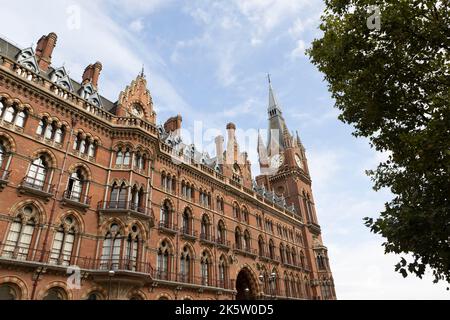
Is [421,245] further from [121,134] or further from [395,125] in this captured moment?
[121,134]

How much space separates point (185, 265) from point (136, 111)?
1454 centimetres

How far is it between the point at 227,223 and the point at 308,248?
760 inches

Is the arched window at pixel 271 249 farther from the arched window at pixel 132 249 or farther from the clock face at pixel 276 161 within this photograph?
the arched window at pixel 132 249

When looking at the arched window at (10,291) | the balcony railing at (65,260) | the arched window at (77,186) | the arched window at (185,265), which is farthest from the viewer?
the arched window at (185,265)

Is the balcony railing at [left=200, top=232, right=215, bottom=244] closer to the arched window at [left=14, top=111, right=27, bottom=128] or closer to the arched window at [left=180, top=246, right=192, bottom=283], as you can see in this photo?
the arched window at [left=180, top=246, right=192, bottom=283]

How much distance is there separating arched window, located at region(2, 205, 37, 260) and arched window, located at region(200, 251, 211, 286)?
14747mm

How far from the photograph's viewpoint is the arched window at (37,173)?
19.0 m

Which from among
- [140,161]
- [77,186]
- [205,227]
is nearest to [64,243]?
[77,186]

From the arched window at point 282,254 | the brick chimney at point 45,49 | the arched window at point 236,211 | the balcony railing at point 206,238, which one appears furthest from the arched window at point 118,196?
the arched window at point 282,254

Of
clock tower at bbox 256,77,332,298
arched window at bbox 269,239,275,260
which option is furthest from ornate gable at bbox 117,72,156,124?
clock tower at bbox 256,77,332,298

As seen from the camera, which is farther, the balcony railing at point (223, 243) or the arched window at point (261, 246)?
the arched window at point (261, 246)

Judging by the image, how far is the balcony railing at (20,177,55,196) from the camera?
719 inches

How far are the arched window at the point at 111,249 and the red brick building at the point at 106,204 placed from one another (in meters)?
0.07
